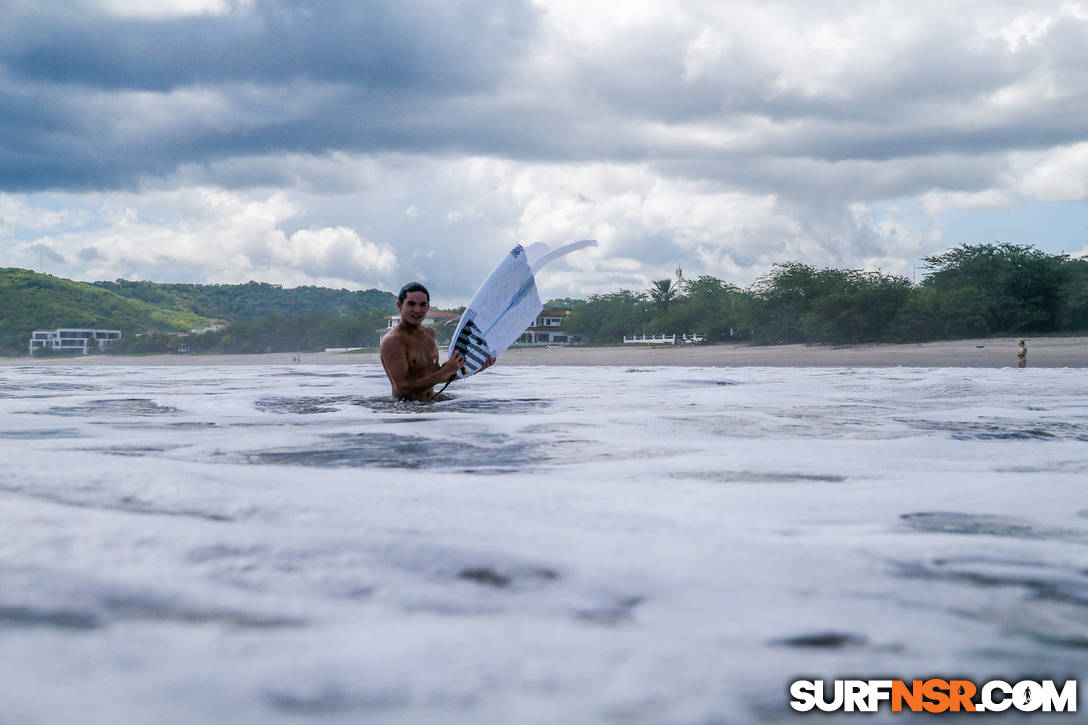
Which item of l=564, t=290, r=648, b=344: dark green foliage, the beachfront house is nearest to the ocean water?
l=564, t=290, r=648, b=344: dark green foliage

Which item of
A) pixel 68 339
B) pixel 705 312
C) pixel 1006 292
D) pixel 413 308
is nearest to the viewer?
pixel 413 308

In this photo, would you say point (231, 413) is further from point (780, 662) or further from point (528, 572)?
point (780, 662)

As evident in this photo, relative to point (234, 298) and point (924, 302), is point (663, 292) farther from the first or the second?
point (234, 298)

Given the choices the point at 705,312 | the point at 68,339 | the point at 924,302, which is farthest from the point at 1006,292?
the point at 68,339

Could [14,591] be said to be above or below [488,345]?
below

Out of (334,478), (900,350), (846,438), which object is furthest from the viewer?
(900,350)

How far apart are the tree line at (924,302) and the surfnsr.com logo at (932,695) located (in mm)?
Answer: 29242

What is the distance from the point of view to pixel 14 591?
138 centimetres

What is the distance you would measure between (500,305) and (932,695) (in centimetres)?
523

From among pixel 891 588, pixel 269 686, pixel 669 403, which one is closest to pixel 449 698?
pixel 269 686

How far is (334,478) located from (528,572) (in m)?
1.22

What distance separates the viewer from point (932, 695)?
40.9 inches

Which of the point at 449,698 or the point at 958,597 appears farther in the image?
the point at 958,597

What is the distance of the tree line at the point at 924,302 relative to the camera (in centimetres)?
2750
